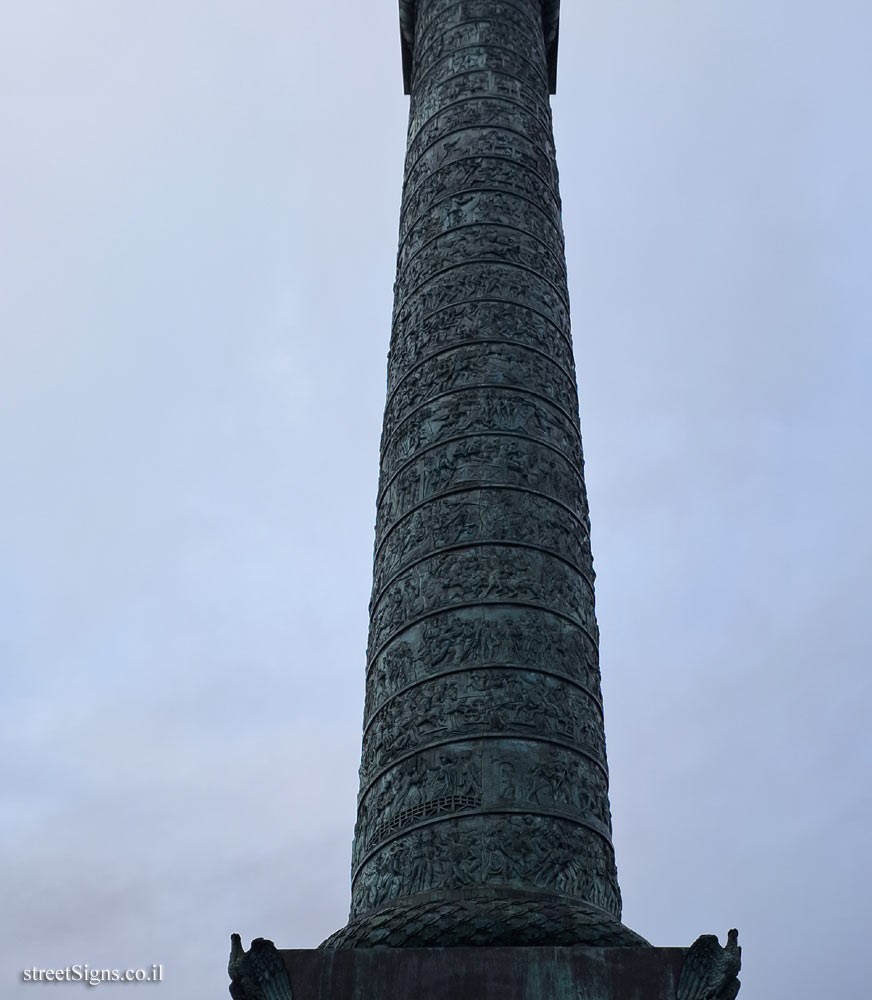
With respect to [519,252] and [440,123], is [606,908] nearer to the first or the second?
[519,252]

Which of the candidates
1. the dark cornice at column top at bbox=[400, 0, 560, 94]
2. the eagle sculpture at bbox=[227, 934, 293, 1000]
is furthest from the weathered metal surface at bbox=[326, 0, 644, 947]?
the dark cornice at column top at bbox=[400, 0, 560, 94]

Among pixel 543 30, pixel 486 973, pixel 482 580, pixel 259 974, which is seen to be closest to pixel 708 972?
pixel 486 973

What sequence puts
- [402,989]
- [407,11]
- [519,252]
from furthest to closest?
[407,11]
[519,252]
[402,989]

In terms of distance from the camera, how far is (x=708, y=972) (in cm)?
365

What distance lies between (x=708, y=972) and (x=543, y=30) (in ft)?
22.5

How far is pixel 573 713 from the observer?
4754 millimetres

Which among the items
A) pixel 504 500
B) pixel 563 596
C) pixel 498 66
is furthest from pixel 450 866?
pixel 498 66

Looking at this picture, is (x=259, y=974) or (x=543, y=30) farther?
(x=543, y=30)

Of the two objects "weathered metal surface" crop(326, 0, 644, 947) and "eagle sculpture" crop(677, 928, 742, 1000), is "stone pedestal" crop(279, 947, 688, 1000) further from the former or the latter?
"weathered metal surface" crop(326, 0, 644, 947)

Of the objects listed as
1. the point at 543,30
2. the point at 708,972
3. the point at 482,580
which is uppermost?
the point at 543,30

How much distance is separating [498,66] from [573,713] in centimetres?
422

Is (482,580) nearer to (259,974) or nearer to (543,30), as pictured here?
(259,974)

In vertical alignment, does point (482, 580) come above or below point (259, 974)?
above

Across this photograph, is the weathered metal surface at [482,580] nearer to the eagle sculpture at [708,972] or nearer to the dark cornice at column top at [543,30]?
the eagle sculpture at [708,972]
